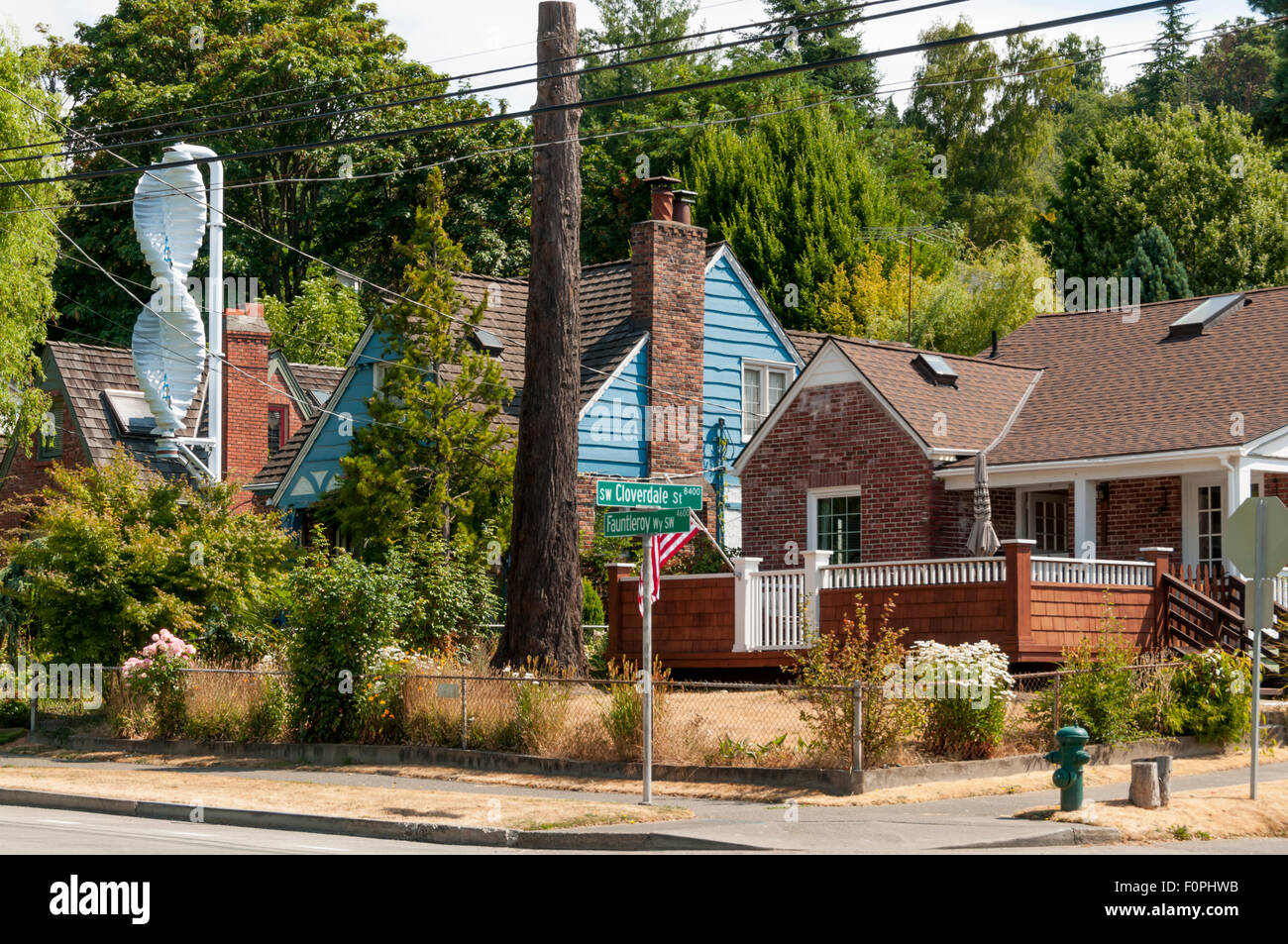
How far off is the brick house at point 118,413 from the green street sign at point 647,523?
874 inches

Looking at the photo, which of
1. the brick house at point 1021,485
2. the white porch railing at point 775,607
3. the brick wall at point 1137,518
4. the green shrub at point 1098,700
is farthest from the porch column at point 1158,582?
the white porch railing at point 775,607

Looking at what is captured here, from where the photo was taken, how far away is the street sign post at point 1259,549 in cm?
1695

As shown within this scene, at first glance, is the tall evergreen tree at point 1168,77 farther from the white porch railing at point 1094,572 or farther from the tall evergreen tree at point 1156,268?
the white porch railing at point 1094,572

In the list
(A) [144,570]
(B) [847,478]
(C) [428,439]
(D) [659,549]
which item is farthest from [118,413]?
(D) [659,549]

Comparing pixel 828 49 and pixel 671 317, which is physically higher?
pixel 828 49

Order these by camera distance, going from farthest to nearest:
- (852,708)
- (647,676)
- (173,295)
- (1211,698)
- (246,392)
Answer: (246,392) → (173,295) → (1211,698) → (852,708) → (647,676)

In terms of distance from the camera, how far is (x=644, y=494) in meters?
16.7

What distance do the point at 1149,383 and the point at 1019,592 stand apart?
7.83 m

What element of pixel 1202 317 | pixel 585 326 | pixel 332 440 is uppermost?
pixel 585 326

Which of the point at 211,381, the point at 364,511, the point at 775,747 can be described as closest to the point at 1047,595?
the point at 775,747

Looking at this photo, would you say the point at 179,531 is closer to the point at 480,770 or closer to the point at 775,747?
the point at 480,770

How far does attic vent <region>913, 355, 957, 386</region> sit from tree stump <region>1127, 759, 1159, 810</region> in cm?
1444

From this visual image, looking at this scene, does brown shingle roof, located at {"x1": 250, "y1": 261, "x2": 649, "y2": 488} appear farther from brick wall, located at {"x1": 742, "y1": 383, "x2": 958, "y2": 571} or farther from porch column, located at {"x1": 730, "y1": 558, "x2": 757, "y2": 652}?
porch column, located at {"x1": 730, "y1": 558, "x2": 757, "y2": 652}

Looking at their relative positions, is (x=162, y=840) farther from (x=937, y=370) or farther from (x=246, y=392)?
(x=246, y=392)
